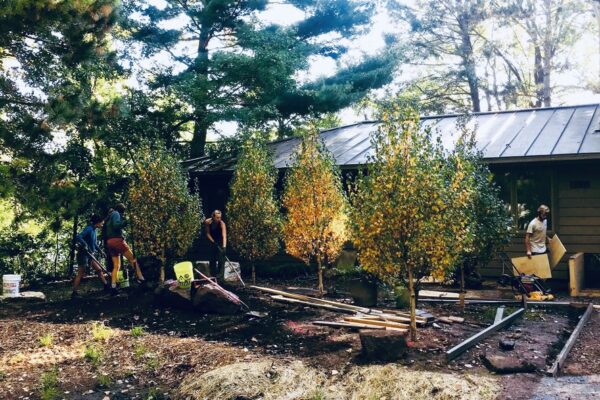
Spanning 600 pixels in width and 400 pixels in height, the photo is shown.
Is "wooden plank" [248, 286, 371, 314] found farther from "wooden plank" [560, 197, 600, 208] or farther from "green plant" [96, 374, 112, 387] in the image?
"wooden plank" [560, 197, 600, 208]

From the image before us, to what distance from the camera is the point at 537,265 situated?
32.7ft

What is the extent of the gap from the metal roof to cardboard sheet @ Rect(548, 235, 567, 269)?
1.73m

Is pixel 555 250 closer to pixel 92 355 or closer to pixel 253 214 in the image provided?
pixel 253 214

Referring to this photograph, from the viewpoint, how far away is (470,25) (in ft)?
77.5

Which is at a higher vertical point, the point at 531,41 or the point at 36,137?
the point at 531,41

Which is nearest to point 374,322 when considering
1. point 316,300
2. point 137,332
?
point 316,300

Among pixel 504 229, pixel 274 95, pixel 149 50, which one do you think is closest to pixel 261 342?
pixel 504 229

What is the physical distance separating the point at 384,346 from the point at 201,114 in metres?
12.0

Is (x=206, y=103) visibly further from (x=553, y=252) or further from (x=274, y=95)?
(x=553, y=252)

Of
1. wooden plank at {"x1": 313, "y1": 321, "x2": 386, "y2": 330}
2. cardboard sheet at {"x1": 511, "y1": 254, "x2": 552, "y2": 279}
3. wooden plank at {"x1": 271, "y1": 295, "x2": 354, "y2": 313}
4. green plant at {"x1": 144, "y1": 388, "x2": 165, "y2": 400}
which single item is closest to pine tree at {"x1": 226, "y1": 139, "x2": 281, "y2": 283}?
wooden plank at {"x1": 271, "y1": 295, "x2": 354, "y2": 313}

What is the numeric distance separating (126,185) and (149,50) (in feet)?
16.7

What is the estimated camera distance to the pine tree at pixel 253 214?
11.5 metres

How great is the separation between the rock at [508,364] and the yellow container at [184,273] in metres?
5.44

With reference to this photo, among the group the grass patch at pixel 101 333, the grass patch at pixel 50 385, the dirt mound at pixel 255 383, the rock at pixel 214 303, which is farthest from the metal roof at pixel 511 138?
the grass patch at pixel 50 385
